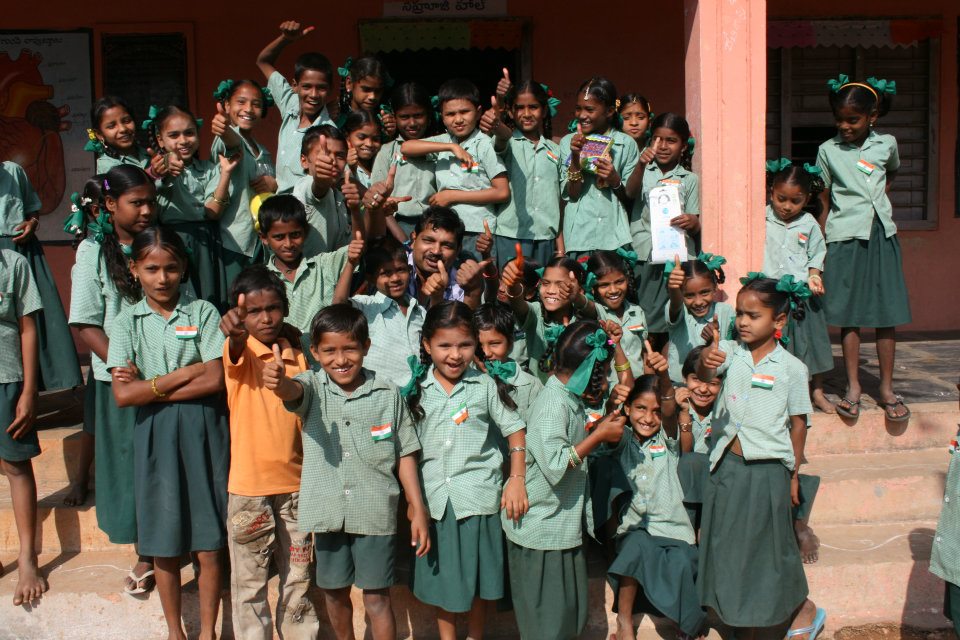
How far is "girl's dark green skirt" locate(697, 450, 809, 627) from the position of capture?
348 centimetres

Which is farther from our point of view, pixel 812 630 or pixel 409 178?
pixel 409 178

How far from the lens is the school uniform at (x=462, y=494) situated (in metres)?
3.39

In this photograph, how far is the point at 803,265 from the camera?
4758mm


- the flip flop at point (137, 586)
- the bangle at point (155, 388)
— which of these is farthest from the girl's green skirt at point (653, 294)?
the flip flop at point (137, 586)

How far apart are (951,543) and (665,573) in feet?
3.44

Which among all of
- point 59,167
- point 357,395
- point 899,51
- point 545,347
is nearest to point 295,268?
point 357,395

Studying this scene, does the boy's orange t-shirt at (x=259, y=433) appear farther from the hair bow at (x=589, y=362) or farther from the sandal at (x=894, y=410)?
the sandal at (x=894, y=410)

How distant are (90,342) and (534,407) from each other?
1837 millimetres

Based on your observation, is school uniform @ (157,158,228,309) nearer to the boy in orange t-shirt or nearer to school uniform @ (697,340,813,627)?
the boy in orange t-shirt

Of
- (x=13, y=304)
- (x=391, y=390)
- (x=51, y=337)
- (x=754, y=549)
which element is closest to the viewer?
(x=391, y=390)

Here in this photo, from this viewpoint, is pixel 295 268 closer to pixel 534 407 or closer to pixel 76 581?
pixel 534 407

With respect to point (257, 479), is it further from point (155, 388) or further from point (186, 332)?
point (186, 332)

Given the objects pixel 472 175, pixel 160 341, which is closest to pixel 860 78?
pixel 472 175

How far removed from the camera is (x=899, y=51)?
716 cm
